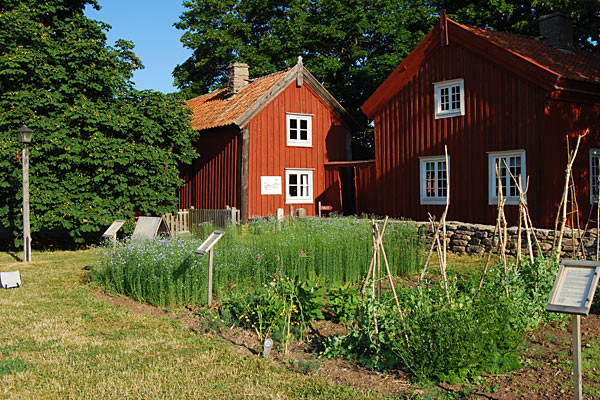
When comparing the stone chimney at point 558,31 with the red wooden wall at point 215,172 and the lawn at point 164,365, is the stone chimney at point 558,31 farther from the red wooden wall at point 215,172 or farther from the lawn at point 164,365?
the lawn at point 164,365

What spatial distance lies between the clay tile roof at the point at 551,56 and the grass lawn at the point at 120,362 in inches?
476

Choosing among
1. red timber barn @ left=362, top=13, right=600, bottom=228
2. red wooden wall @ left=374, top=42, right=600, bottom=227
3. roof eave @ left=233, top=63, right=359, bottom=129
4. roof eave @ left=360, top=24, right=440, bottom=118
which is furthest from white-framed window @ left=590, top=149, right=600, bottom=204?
roof eave @ left=233, top=63, right=359, bottom=129

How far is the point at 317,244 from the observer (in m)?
10.3

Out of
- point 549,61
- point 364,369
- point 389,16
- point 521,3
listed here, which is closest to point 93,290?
point 364,369

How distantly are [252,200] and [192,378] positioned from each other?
1585 centimetres

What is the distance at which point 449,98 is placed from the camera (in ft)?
57.2

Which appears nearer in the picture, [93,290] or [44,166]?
[93,290]

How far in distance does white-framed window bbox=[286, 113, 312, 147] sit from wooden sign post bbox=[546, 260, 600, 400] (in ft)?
59.9

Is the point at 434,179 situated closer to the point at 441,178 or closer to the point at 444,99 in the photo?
the point at 441,178

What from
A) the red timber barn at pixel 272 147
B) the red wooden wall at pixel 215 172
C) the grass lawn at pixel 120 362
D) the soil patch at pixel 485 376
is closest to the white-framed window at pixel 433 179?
the red timber barn at pixel 272 147

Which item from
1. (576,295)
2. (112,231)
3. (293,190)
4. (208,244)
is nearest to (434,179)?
(293,190)

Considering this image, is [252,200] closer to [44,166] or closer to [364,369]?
[44,166]

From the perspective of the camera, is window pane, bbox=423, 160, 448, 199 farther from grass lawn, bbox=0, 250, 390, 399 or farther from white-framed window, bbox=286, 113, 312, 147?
grass lawn, bbox=0, 250, 390, 399

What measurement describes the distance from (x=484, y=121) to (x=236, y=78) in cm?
1207
